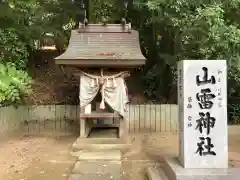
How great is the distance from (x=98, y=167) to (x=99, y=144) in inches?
72.5

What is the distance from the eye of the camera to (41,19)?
12039 millimetres

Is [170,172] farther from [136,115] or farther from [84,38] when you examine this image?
[136,115]

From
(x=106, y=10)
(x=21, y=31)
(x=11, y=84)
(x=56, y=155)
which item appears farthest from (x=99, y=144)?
(x=106, y=10)

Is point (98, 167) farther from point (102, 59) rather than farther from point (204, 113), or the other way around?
point (102, 59)

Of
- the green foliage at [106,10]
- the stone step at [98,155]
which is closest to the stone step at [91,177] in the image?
the stone step at [98,155]

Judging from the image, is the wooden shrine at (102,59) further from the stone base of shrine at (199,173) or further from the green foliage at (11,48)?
the stone base of shrine at (199,173)

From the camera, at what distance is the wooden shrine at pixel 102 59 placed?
8281mm

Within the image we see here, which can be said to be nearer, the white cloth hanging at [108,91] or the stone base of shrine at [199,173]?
the stone base of shrine at [199,173]

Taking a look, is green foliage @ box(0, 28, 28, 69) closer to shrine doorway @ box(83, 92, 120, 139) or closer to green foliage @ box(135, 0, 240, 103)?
shrine doorway @ box(83, 92, 120, 139)

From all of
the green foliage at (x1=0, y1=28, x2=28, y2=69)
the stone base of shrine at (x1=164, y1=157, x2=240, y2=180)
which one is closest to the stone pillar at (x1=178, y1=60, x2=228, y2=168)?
the stone base of shrine at (x1=164, y1=157, x2=240, y2=180)

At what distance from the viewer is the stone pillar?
5.81 meters

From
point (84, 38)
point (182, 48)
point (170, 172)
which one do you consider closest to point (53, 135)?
point (84, 38)

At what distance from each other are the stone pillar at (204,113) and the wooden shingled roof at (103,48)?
2.61 m

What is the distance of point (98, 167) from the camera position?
6.60 m
